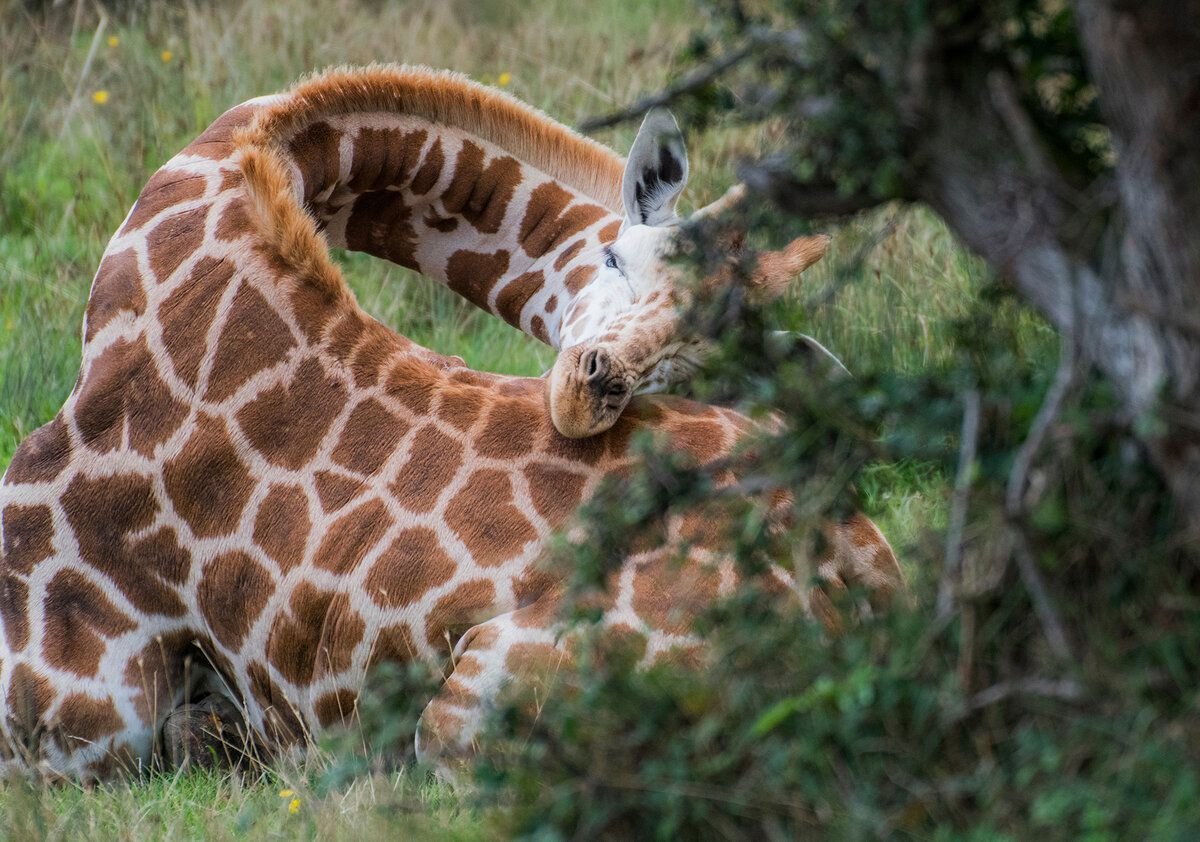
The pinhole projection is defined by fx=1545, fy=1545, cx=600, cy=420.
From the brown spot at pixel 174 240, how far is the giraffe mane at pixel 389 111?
0.16 metres

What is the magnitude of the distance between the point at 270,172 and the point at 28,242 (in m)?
3.00

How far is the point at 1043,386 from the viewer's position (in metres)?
2.29

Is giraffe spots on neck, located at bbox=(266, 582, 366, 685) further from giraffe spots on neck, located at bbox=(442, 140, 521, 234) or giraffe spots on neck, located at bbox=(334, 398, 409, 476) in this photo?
giraffe spots on neck, located at bbox=(442, 140, 521, 234)

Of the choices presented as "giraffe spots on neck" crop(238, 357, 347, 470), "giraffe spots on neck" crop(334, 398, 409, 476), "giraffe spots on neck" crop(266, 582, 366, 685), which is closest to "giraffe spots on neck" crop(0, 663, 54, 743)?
"giraffe spots on neck" crop(266, 582, 366, 685)

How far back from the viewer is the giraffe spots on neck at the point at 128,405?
3771mm

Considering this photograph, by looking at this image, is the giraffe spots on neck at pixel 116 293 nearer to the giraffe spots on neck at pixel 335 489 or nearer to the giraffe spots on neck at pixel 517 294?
the giraffe spots on neck at pixel 335 489

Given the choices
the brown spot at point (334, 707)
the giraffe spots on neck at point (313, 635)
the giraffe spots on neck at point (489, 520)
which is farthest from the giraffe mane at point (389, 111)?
the brown spot at point (334, 707)

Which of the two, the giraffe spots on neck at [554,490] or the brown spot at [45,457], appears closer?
the giraffe spots on neck at [554,490]

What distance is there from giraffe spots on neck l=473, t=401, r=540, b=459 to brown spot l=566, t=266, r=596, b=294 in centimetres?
70

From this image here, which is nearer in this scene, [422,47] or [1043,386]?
[1043,386]

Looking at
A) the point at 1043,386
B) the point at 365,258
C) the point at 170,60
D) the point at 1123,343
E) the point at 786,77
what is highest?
the point at 786,77

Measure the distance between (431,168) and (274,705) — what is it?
1683 mm

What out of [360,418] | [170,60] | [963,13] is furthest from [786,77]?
[170,60]

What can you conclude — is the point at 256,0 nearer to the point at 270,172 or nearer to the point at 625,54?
the point at 625,54
